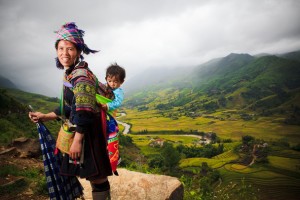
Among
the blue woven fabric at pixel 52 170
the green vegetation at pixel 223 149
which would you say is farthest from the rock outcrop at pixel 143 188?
the blue woven fabric at pixel 52 170

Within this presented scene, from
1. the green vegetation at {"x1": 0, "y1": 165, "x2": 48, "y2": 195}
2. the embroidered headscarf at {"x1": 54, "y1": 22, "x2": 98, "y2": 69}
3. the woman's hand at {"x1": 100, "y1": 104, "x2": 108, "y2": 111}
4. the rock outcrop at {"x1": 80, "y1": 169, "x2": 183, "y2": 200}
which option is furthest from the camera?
the green vegetation at {"x1": 0, "y1": 165, "x2": 48, "y2": 195}

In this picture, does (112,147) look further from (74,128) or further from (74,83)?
(74,83)

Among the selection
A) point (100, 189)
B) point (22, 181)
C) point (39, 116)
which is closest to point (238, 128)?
point (22, 181)

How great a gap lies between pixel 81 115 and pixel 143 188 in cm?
376

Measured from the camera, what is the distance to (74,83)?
3059 mm

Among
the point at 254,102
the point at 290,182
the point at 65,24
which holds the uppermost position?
the point at 65,24

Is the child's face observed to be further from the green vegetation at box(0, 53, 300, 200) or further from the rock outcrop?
the green vegetation at box(0, 53, 300, 200)

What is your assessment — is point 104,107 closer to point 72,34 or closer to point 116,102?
point 116,102

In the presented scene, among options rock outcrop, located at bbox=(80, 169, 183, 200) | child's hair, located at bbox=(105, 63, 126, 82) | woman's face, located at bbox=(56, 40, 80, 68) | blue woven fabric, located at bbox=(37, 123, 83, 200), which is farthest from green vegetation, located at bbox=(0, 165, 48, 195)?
woman's face, located at bbox=(56, 40, 80, 68)

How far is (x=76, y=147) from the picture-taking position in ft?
9.80

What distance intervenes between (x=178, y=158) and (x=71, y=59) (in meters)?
69.5

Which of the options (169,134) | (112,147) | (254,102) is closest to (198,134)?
(169,134)

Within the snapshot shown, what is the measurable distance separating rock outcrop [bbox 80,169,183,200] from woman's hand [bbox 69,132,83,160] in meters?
3.22

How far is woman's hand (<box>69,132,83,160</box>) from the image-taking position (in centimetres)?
296
